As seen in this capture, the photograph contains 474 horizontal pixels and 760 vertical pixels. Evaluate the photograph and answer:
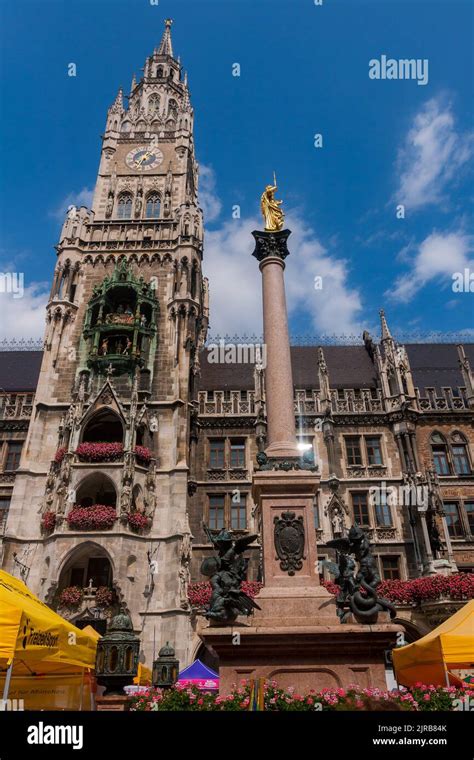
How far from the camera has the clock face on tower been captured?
3538 cm

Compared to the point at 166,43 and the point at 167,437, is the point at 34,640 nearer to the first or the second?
the point at 167,437

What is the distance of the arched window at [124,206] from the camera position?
108 feet

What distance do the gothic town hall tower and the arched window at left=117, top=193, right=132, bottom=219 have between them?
10 centimetres

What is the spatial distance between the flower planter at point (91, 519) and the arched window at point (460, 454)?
17.2 metres

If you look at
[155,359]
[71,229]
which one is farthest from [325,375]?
[71,229]

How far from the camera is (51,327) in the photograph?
2769 cm

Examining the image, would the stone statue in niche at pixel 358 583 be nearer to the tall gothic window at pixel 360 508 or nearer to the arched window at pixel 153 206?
the tall gothic window at pixel 360 508

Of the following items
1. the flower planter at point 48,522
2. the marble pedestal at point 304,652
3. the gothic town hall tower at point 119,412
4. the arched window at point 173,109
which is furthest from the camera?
the arched window at point 173,109

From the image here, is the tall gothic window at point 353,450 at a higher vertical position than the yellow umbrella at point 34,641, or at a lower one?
Answer: higher

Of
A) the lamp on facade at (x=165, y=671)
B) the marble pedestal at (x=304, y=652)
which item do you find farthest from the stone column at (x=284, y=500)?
the lamp on facade at (x=165, y=671)

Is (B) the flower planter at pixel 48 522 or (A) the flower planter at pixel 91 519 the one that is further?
(B) the flower planter at pixel 48 522

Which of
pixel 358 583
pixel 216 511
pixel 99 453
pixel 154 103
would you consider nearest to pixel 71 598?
pixel 99 453

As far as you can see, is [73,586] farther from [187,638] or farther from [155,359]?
[155,359]

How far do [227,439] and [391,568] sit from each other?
10018 mm
